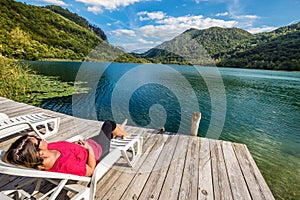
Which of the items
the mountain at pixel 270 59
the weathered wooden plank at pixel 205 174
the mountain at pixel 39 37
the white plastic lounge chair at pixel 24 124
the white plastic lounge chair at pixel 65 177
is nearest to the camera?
the white plastic lounge chair at pixel 65 177

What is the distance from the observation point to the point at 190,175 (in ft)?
9.16

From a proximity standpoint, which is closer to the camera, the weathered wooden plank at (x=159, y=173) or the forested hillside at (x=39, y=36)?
the weathered wooden plank at (x=159, y=173)

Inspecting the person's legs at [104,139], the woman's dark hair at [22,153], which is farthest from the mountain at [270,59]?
the woman's dark hair at [22,153]

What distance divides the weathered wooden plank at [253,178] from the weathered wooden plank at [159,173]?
1308 mm

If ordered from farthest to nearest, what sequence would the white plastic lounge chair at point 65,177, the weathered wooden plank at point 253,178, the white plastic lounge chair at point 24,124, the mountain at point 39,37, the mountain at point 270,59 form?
1. the mountain at point 270,59
2. the mountain at point 39,37
3. the white plastic lounge chair at point 24,124
4. the weathered wooden plank at point 253,178
5. the white plastic lounge chair at point 65,177

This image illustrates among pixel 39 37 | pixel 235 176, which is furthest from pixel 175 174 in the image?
pixel 39 37

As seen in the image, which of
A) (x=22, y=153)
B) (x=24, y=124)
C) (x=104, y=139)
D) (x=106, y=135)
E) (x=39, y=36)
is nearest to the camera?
(x=22, y=153)

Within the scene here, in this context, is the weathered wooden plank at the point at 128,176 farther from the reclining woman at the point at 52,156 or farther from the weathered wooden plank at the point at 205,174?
the weathered wooden plank at the point at 205,174

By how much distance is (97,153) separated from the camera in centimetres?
233

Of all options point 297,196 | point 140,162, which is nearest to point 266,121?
point 297,196

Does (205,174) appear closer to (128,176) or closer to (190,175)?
(190,175)

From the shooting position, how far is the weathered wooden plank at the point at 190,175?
2359 mm

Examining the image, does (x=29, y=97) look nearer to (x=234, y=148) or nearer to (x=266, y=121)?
(x=234, y=148)

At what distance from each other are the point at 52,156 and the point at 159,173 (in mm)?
1685
